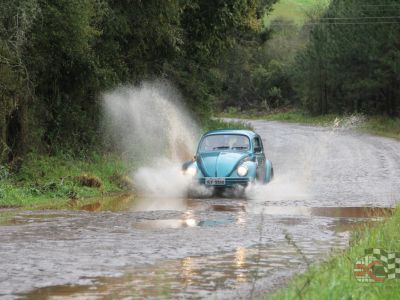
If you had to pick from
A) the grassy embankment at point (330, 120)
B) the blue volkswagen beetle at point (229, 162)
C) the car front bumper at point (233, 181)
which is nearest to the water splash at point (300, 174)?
the car front bumper at point (233, 181)

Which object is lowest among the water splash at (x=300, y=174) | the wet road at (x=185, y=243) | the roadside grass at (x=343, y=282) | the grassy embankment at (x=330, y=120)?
the grassy embankment at (x=330, y=120)

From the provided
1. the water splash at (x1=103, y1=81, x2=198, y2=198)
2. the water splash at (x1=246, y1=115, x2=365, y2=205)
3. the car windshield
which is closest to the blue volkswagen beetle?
the car windshield

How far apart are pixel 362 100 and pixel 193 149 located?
143 ft

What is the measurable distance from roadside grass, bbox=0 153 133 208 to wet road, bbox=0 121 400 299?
1794 millimetres

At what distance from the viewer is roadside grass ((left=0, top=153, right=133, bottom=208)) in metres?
18.4

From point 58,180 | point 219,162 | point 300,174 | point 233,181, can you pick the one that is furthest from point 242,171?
point 300,174

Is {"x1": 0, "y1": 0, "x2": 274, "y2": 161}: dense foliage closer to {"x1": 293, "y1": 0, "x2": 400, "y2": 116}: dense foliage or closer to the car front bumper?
the car front bumper

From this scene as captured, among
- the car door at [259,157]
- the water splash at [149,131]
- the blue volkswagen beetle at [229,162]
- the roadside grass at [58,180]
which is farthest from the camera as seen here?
the water splash at [149,131]

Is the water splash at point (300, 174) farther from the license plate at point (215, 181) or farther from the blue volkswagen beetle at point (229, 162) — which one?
the license plate at point (215, 181)

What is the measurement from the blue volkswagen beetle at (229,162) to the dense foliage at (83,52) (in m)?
4.47

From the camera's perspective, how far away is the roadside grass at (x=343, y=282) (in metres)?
7.83

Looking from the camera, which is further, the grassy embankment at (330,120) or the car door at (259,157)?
the grassy embankment at (330,120)

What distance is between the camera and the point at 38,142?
22.9 metres

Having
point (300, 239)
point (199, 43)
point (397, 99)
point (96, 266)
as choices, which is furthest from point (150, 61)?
point (397, 99)
